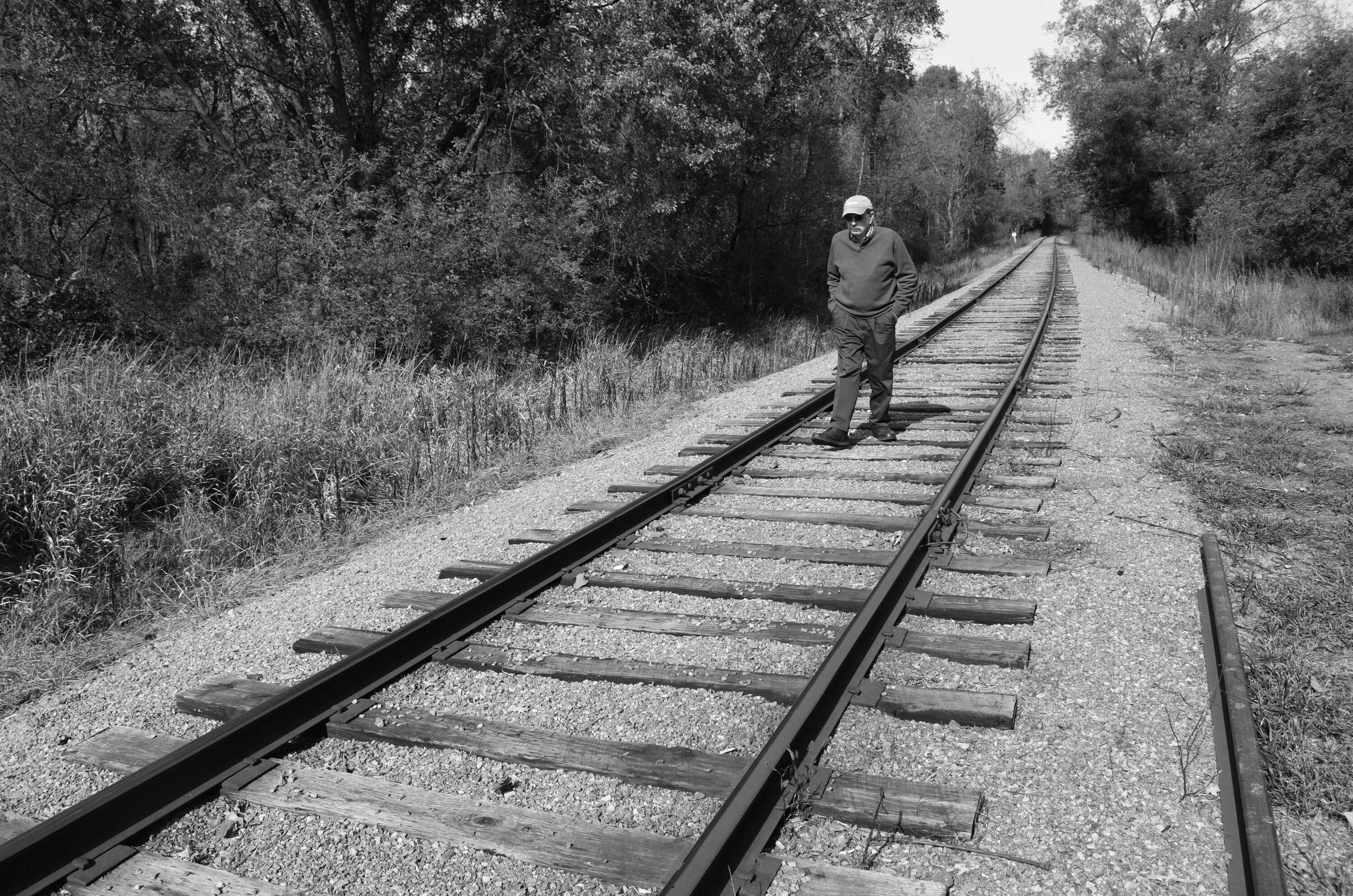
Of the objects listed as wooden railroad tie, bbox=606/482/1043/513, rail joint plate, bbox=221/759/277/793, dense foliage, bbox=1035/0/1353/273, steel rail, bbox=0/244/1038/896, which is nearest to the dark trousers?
wooden railroad tie, bbox=606/482/1043/513

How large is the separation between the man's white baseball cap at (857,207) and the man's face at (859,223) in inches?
1.2

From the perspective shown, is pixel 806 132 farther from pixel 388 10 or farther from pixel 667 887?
pixel 667 887

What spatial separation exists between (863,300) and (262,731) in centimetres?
543

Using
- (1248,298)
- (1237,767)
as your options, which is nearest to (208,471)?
(1237,767)

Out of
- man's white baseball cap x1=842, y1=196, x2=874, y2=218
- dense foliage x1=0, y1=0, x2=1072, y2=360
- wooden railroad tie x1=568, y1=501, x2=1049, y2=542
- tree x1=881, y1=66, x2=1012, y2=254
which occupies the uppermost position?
tree x1=881, y1=66, x2=1012, y2=254

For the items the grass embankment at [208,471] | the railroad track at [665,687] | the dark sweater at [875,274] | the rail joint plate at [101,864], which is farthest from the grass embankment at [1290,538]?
the grass embankment at [208,471]

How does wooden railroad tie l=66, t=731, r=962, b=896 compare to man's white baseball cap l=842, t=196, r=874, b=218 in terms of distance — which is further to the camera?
man's white baseball cap l=842, t=196, r=874, b=218

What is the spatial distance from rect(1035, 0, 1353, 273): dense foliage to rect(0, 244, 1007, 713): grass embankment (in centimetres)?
1769

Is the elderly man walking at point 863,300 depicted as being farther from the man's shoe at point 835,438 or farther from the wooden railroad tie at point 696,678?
the wooden railroad tie at point 696,678

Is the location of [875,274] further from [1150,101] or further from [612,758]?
[1150,101]

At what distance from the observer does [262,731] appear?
10.4 ft

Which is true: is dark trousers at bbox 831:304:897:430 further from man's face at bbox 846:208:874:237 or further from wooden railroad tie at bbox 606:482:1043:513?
wooden railroad tie at bbox 606:482:1043:513

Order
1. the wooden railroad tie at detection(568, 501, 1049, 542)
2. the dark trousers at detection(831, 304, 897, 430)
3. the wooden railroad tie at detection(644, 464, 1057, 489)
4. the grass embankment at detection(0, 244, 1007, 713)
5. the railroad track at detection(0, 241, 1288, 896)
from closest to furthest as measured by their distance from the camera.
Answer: the railroad track at detection(0, 241, 1288, 896) → the grass embankment at detection(0, 244, 1007, 713) → the wooden railroad tie at detection(568, 501, 1049, 542) → the wooden railroad tie at detection(644, 464, 1057, 489) → the dark trousers at detection(831, 304, 897, 430)

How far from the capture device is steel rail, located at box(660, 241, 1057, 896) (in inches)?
94.9
